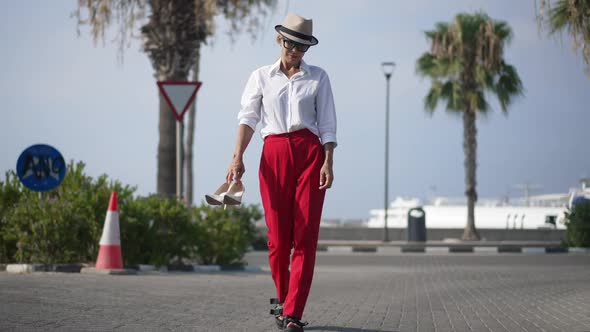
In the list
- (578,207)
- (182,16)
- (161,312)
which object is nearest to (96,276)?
(161,312)

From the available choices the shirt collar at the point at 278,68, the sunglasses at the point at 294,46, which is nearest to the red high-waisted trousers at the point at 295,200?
the shirt collar at the point at 278,68

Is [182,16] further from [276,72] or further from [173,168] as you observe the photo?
[276,72]

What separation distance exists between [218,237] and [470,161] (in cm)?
2724

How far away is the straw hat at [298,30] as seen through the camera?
6.55m

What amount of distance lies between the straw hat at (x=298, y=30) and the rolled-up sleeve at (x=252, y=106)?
0.39 m

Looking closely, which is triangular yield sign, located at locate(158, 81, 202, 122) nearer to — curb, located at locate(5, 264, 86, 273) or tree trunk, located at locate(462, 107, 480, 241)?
curb, located at locate(5, 264, 86, 273)

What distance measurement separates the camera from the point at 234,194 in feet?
21.3

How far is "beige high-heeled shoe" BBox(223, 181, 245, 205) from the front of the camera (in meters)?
6.44

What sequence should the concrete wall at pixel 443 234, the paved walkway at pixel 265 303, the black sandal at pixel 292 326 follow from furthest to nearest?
the concrete wall at pixel 443 234
the paved walkway at pixel 265 303
the black sandal at pixel 292 326

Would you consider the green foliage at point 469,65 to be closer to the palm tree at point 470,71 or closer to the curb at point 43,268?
the palm tree at point 470,71

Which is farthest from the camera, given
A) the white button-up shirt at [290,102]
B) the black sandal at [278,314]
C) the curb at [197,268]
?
the curb at [197,268]

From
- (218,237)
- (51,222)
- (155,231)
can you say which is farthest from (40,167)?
(218,237)

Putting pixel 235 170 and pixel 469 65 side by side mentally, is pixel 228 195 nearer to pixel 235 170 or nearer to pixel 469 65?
pixel 235 170

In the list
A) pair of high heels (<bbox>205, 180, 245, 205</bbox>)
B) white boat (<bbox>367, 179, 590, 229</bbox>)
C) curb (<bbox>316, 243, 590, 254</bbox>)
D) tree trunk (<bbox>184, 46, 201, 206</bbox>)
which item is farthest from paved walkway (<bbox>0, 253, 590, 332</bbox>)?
white boat (<bbox>367, 179, 590, 229</bbox>)
